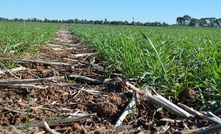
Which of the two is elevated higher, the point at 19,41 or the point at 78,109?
the point at 19,41

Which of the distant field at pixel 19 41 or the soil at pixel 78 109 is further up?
the distant field at pixel 19 41

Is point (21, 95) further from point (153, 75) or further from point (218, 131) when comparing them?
point (218, 131)

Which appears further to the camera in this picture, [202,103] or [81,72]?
[81,72]

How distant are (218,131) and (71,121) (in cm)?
92

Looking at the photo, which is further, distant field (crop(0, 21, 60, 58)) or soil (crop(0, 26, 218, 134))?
distant field (crop(0, 21, 60, 58))

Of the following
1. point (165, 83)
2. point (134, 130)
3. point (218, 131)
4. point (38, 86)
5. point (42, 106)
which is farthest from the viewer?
point (38, 86)

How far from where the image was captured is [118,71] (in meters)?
3.48

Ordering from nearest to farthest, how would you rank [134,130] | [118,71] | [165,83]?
1. [134,130]
2. [165,83]
3. [118,71]

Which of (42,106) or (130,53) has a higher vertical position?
(130,53)

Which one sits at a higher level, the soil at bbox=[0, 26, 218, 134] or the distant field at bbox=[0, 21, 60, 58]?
the distant field at bbox=[0, 21, 60, 58]

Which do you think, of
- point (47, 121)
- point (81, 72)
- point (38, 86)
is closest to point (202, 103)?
point (47, 121)

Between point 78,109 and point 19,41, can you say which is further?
point 19,41

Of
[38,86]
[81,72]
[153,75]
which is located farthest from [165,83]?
[81,72]

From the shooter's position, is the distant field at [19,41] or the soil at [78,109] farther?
the distant field at [19,41]
